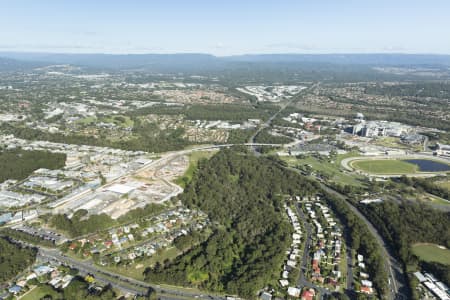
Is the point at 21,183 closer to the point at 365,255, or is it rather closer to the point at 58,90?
the point at 365,255

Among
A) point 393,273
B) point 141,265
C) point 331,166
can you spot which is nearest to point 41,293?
point 141,265

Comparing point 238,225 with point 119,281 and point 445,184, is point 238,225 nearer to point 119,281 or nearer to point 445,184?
point 119,281

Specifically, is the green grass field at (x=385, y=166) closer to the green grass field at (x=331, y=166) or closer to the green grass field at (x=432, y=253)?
the green grass field at (x=331, y=166)

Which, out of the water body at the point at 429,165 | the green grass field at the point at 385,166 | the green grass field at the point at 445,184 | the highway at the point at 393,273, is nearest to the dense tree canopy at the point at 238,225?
the highway at the point at 393,273

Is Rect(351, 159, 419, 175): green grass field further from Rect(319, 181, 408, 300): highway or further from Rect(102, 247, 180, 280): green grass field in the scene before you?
Rect(102, 247, 180, 280): green grass field

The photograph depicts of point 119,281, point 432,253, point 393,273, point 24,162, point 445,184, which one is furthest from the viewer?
point 24,162
